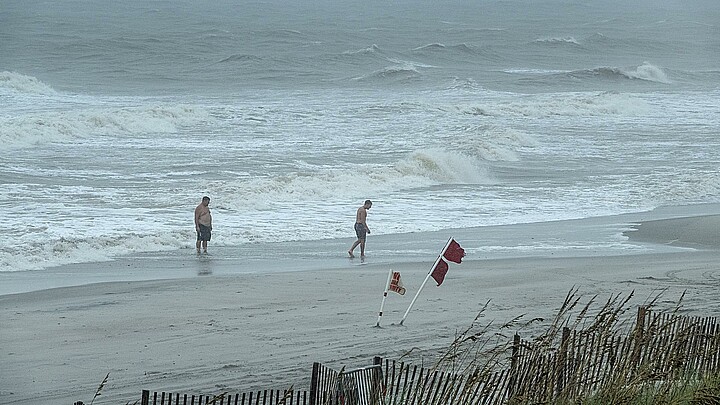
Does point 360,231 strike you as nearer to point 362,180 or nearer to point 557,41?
point 362,180

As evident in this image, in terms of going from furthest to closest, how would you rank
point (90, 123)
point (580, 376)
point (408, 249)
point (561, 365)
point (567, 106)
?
point (567, 106), point (90, 123), point (408, 249), point (561, 365), point (580, 376)

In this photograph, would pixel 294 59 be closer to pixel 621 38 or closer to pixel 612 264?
pixel 621 38

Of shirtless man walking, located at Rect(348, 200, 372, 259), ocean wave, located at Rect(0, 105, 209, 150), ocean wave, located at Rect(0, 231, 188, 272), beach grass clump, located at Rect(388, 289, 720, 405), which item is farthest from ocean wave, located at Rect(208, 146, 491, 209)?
beach grass clump, located at Rect(388, 289, 720, 405)

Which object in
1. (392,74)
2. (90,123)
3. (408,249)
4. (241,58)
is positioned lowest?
(408,249)

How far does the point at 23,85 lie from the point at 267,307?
45.0 meters

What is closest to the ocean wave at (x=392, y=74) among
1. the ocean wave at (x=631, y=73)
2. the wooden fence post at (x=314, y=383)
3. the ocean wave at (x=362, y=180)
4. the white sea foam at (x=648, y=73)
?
the ocean wave at (x=631, y=73)

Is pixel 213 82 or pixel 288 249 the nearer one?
pixel 288 249

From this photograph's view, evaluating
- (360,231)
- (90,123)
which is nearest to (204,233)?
(360,231)

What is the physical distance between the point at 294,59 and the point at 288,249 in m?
56.1

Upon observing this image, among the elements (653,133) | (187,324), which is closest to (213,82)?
(653,133)

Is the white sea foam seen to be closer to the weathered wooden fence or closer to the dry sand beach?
the dry sand beach

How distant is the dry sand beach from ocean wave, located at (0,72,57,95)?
38.3m

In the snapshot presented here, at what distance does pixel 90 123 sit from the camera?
3862cm

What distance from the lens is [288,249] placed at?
61.5 feet
